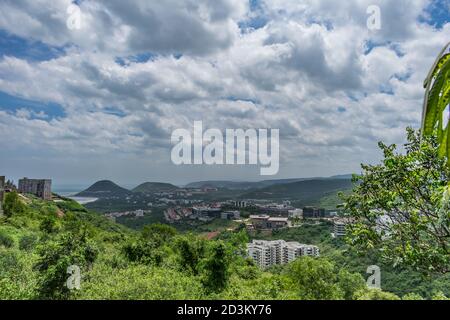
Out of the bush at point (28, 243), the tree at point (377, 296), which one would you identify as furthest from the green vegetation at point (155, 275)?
the tree at point (377, 296)

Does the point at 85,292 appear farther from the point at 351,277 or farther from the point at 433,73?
the point at 433,73

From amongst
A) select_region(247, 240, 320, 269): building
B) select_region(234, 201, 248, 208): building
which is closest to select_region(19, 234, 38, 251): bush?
select_region(247, 240, 320, 269): building

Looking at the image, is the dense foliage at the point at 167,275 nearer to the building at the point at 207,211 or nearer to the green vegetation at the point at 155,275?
the green vegetation at the point at 155,275

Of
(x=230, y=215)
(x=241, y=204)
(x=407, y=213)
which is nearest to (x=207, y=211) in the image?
(x=230, y=215)

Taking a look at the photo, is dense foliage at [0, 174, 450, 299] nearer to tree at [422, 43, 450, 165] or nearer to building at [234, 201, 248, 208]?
tree at [422, 43, 450, 165]

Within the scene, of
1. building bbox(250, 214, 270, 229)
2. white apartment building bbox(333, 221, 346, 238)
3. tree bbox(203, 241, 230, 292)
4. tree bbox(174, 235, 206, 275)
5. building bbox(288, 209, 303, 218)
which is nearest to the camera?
white apartment building bbox(333, 221, 346, 238)
